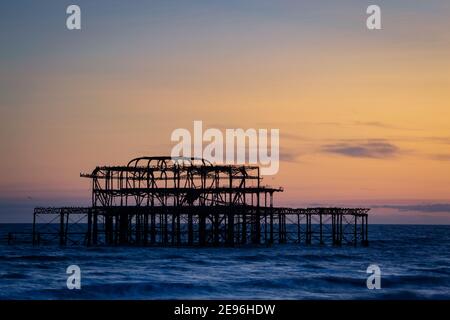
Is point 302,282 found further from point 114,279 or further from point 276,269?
point 114,279

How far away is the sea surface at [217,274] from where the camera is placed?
42.9 metres

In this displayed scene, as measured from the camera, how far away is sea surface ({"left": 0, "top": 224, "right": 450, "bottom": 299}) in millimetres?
42875

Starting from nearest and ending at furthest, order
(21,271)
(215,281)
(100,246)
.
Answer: (215,281), (21,271), (100,246)

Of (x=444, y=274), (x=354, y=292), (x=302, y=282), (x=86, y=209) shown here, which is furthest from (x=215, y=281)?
(x=86, y=209)

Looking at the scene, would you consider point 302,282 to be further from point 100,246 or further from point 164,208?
point 100,246

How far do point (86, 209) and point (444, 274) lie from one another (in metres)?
32.8

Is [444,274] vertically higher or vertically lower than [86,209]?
lower

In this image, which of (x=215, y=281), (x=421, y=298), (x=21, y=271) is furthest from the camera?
(x=21, y=271)

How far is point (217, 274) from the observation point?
51188 millimetres

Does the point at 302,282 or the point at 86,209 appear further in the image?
the point at 86,209

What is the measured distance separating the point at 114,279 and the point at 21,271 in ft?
31.0

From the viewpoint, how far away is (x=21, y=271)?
5356cm
